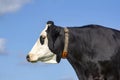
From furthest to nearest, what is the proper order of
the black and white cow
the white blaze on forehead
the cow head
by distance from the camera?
the white blaze on forehead, the cow head, the black and white cow

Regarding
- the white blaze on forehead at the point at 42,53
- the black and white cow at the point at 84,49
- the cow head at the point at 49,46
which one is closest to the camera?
the black and white cow at the point at 84,49

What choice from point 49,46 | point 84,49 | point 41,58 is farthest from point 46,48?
point 84,49

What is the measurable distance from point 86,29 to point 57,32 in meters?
0.98

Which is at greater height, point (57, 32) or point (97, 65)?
point (57, 32)

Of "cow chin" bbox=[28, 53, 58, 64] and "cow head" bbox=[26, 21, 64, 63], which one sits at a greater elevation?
"cow head" bbox=[26, 21, 64, 63]

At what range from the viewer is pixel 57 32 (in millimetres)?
11797

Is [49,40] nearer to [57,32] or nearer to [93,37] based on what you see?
[57,32]

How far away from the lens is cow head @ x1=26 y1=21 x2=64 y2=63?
11781 millimetres

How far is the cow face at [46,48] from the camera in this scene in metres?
11.8

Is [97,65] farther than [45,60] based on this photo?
No

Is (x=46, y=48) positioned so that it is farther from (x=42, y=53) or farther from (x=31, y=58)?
(x=31, y=58)

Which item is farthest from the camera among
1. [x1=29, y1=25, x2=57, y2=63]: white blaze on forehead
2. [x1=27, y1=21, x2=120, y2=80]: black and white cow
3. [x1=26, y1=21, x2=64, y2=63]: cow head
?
[x1=29, y1=25, x2=57, y2=63]: white blaze on forehead

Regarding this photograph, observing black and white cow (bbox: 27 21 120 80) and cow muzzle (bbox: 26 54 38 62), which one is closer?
black and white cow (bbox: 27 21 120 80)

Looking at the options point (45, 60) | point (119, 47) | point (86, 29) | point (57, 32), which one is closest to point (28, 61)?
point (45, 60)
